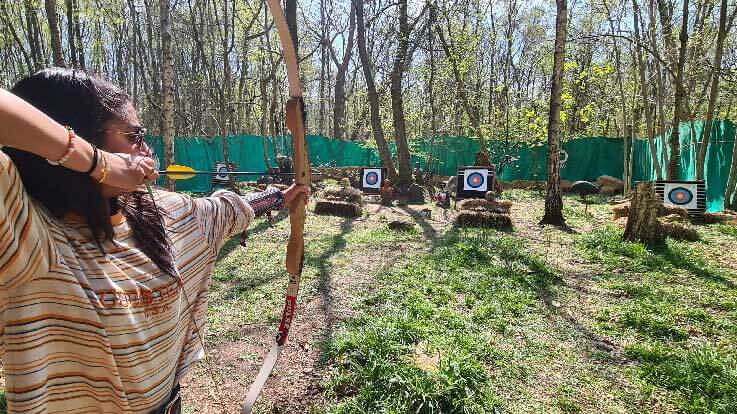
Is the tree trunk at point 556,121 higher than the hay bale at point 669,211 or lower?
higher

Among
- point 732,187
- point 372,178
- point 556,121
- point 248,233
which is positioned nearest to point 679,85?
point 732,187

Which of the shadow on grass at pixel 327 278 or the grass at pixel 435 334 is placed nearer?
the grass at pixel 435 334

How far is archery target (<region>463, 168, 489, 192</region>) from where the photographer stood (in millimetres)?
10438

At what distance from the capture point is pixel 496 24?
21953 millimetres

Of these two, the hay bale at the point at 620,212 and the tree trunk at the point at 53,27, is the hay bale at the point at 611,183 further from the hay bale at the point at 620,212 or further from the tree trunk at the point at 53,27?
the tree trunk at the point at 53,27

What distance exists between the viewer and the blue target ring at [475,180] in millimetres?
10484

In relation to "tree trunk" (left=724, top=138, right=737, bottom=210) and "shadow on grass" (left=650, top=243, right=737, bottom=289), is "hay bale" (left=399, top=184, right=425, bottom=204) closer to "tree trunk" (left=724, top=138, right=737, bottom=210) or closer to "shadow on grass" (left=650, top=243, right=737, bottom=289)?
"tree trunk" (left=724, top=138, right=737, bottom=210)

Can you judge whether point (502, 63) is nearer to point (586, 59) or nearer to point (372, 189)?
point (586, 59)

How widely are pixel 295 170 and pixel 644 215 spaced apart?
564 cm

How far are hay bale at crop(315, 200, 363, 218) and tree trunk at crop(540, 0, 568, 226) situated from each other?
3.60 metres

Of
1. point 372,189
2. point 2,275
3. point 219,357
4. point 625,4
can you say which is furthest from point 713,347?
point 625,4

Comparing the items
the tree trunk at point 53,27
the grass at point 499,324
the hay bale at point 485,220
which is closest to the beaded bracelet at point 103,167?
the grass at point 499,324

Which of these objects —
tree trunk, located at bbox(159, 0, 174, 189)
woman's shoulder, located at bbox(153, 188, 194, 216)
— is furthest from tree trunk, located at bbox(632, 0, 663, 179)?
woman's shoulder, located at bbox(153, 188, 194, 216)

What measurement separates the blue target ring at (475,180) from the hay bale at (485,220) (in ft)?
10.1
